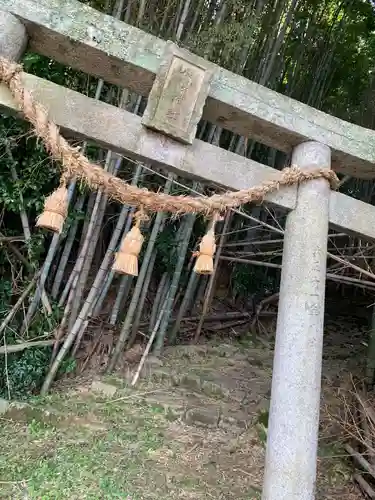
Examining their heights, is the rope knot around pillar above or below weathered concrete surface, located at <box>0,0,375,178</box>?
below

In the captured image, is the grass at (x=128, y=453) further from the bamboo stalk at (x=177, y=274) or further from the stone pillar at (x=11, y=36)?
the stone pillar at (x=11, y=36)

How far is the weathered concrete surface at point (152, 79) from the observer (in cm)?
182

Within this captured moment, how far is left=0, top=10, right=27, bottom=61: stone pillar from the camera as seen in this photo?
5.82 ft

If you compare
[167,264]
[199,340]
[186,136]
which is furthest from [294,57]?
[186,136]

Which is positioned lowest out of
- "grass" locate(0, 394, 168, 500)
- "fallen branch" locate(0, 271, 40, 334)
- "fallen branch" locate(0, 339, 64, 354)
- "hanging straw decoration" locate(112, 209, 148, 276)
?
"grass" locate(0, 394, 168, 500)

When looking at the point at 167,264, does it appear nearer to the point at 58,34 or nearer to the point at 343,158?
the point at 343,158

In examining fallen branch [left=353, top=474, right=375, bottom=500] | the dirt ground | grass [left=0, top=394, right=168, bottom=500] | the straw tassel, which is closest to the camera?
the straw tassel

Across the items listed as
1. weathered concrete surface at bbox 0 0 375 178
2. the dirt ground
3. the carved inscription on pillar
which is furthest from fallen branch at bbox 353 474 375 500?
the carved inscription on pillar

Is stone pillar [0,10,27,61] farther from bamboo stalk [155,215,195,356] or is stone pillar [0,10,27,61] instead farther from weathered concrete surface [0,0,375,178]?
bamboo stalk [155,215,195,356]

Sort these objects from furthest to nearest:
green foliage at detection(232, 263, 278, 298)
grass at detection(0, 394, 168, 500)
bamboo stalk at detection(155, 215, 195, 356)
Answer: green foliage at detection(232, 263, 278, 298), bamboo stalk at detection(155, 215, 195, 356), grass at detection(0, 394, 168, 500)

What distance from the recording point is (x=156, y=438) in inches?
130

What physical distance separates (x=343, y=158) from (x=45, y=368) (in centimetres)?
295

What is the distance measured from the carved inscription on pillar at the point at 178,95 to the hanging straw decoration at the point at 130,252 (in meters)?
0.38

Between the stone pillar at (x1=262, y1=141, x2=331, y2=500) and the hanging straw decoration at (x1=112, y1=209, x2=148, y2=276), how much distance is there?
698 mm
